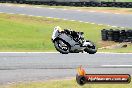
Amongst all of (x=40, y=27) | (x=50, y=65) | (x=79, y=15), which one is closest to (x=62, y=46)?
(x=50, y=65)

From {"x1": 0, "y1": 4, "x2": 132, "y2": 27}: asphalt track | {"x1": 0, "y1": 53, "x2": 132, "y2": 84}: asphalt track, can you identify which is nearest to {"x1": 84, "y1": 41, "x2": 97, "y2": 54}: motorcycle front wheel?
{"x1": 0, "y1": 53, "x2": 132, "y2": 84}: asphalt track

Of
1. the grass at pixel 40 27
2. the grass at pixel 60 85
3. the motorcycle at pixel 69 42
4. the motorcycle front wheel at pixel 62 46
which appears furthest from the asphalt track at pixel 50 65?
the motorcycle at pixel 69 42

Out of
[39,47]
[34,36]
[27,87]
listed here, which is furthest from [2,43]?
[27,87]

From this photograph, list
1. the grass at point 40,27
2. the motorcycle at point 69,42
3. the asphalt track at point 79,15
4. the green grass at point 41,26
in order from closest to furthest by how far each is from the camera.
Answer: the motorcycle at point 69,42, the grass at point 40,27, the green grass at point 41,26, the asphalt track at point 79,15

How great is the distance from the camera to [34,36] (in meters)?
30.0

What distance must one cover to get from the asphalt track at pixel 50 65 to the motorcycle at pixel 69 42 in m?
12.1

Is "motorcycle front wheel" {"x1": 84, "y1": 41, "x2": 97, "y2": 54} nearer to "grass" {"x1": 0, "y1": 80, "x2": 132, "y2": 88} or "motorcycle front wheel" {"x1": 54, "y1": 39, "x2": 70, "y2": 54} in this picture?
"motorcycle front wheel" {"x1": 54, "y1": 39, "x2": 70, "y2": 54}

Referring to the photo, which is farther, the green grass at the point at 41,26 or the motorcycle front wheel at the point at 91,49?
the green grass at the point at 41,26

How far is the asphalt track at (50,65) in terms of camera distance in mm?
19547

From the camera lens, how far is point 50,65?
2191 cm

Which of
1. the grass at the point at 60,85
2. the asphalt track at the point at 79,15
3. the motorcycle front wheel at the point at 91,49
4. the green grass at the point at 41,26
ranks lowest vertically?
the asphalt track at the point at 79,15

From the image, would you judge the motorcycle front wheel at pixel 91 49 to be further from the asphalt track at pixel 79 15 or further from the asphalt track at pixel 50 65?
the asphalt track at pixel 79 15

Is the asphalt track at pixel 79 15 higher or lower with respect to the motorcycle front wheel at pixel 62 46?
lower

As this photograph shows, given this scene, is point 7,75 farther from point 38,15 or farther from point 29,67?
point 38,15
